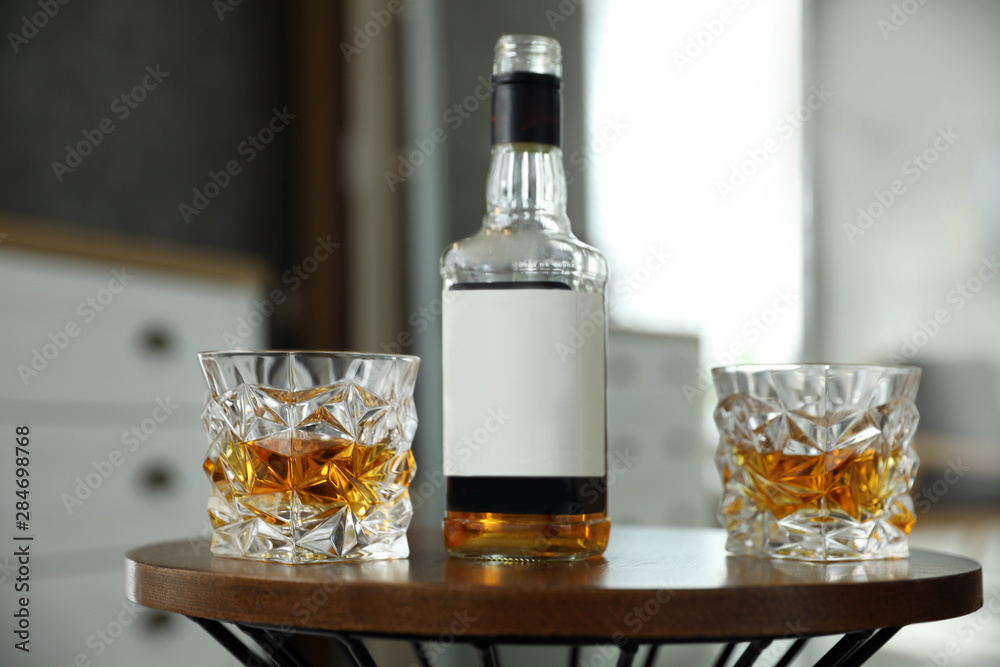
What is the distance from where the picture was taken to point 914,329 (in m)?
2.00

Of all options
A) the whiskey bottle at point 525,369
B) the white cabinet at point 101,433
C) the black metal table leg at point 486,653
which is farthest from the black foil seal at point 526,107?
the white cabinet at point 101,433

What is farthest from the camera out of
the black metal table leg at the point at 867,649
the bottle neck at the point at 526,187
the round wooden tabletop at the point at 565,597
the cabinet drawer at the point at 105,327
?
the cabinet drawer at the point at 105,327

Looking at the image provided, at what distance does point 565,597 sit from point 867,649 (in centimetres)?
27

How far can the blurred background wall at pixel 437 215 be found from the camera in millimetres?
1903

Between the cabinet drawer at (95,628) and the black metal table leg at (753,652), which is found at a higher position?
the black metal table leg at (753,652)

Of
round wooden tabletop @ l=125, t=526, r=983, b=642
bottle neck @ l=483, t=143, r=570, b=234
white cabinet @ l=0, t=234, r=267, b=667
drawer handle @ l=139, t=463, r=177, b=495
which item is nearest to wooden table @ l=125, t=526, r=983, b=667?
round wooden tabletop @ l=125, t=526, r=983, b=642

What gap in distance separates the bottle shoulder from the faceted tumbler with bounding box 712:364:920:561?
162 mm

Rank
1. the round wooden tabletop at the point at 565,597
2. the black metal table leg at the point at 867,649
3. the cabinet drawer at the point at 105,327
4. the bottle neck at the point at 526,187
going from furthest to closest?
1. the cabinet drawer at the point at 105,327
2. the bottle neck at the point at 526,187
3. the black metal table leg at the point at 867,649
4. the round wooden tabletop at the point at 565,597

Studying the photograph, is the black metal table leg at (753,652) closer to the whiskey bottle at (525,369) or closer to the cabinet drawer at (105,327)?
the whiskey bottle at (525,369)

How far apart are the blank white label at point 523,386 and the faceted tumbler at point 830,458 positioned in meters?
0.14

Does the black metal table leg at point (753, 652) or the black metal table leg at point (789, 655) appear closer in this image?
the black metal table leg at point (753, 652)

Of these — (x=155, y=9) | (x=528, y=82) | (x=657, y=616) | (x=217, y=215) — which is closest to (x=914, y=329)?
(x=528, y=82)

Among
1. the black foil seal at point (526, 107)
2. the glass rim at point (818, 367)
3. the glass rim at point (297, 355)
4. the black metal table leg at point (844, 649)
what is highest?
the black foil seal at point (526, 107)

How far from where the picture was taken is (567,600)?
57 cm
